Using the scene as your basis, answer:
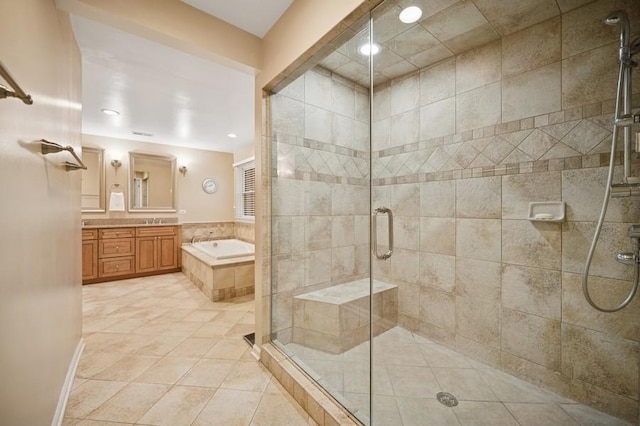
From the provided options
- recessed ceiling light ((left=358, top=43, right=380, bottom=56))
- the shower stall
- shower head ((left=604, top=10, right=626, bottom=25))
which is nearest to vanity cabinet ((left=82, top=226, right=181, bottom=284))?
the shower stall

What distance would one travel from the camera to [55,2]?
1448mm

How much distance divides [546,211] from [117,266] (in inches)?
228

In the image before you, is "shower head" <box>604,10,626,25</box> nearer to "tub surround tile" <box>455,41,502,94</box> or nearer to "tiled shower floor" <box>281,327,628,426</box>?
"tub surround tile" <box>455,41,502,94</box>

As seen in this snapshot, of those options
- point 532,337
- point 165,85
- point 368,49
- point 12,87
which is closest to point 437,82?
point 368,49

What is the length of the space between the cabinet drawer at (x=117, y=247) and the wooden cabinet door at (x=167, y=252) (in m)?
0.43

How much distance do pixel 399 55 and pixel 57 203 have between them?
270 cm

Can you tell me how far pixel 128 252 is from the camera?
4.56 meters

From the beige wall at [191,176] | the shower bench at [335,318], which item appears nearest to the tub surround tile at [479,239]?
the shower bench at [335,318]

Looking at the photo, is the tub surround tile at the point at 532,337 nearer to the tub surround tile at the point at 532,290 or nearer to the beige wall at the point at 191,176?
the tub surround tile at the point at 532,290

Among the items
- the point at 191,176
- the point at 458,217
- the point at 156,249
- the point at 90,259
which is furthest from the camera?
the point at 191,176

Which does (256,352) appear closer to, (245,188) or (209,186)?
(245,188)

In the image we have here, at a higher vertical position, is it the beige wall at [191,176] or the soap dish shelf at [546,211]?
the beige wall at [191,176]

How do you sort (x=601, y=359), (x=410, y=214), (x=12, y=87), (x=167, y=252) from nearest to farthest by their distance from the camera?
(x=12, y=87), (x=601, y=359), (x=410, y=214), (x=167, y=252)

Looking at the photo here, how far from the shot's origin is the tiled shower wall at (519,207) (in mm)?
1538
